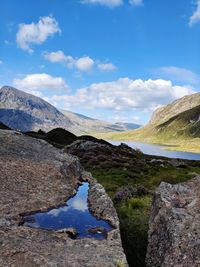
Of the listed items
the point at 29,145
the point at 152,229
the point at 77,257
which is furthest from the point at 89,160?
the point at 77,257

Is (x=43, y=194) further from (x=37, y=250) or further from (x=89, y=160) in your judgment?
(x=89, y=160)

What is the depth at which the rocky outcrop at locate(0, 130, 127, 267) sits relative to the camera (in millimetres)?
11375

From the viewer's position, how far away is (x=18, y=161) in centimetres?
2184

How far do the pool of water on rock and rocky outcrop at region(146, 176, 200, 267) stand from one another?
2081mm

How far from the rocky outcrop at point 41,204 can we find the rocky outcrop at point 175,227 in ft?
5.39

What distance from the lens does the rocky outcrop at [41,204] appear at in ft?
37.3

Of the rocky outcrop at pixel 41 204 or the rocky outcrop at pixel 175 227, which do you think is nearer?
the rocky outcrop at pixel 41 204

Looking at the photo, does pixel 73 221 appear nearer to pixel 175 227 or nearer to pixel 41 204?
pixel 41 204

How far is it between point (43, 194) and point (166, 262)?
26.8 feet

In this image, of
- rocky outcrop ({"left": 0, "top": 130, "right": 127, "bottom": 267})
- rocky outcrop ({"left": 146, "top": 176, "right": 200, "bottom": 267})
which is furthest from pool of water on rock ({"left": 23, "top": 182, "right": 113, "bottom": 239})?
rocky outcrop ({"left": 146, "top": 176, "right": 200, "bottom": 267})

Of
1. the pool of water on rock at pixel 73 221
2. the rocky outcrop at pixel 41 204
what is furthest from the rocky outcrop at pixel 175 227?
the pool of water on rock at pixel 73 221

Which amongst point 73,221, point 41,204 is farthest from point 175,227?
point 41,204

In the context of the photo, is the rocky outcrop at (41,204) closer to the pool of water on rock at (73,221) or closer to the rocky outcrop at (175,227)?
the pool of water on rock at (73,221)

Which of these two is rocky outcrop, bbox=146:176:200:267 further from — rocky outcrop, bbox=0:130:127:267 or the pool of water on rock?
the pool of water on rock
